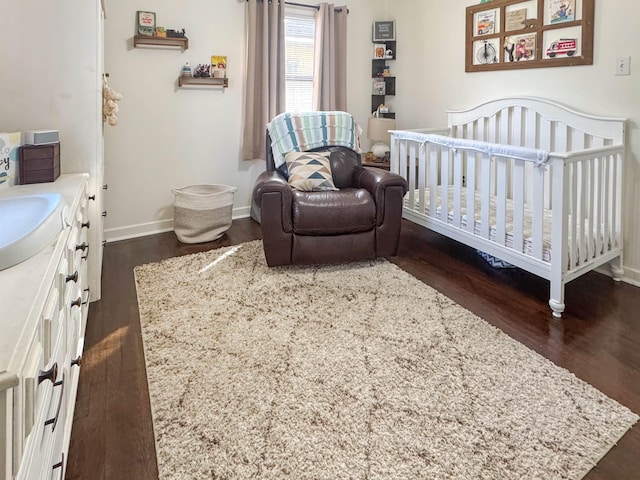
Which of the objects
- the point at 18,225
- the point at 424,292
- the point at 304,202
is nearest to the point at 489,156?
the point at 424,292

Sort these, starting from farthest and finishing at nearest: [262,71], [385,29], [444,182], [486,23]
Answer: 1. [385,29]
2. [262,71]
3. [486,23]
4. [444,182]

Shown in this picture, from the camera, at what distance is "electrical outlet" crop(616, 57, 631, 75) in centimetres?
250

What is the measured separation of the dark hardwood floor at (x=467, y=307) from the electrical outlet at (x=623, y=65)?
3.98 ft

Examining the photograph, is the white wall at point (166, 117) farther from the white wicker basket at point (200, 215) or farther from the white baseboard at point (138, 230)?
the white wicker basket at point (200, 215)

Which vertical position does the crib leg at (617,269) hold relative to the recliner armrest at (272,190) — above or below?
below

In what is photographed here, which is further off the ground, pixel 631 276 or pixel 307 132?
pixel 307 132

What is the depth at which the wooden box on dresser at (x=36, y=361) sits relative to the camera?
63cm

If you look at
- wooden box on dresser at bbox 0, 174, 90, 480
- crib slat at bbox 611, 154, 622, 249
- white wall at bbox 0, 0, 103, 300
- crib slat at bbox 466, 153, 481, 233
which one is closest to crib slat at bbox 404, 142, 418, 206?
crib slat at bbox 466, 153, 481, 233

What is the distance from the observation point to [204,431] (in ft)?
4.91

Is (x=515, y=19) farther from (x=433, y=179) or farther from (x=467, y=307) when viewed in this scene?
(x=467, y=307)

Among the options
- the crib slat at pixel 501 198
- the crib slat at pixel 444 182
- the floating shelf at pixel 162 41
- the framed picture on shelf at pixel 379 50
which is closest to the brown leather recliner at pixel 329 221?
the crib slat at pixel 444 182

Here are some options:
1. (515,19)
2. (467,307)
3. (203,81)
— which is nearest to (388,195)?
(467,307)

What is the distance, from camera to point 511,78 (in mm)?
3232

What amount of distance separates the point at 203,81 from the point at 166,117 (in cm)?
43
